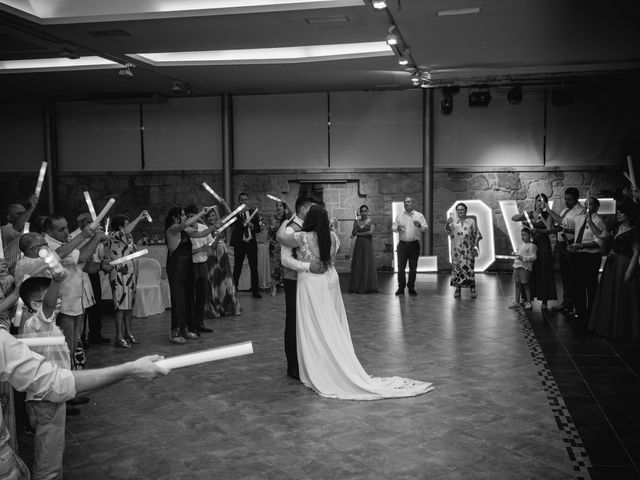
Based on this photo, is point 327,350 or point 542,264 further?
point 542,264

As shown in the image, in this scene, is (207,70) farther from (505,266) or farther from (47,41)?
(505,266)

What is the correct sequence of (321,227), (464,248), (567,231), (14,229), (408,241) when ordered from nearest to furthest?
(321,227) < (14,229) < (567,231) < (464,248) < (408,241)

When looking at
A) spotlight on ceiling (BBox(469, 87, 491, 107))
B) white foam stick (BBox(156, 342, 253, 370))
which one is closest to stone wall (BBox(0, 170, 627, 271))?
spotlight on ceiling (BBox(469, 87, 491, 107))

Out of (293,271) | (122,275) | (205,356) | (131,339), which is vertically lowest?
(131,339)

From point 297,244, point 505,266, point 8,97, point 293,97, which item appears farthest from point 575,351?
point 8,97

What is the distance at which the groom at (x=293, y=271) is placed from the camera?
5.47 meters

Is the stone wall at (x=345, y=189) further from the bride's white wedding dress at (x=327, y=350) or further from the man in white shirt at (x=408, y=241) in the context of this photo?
the bride's white wedding dress at (x=327, y=350)

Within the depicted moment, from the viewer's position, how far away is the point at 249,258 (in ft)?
33.3

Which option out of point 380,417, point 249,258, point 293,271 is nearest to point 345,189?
point 249,258

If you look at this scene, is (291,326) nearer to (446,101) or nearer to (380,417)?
(380,417)

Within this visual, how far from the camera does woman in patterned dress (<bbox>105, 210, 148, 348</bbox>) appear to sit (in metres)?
6.71

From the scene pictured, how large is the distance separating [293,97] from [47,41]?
619cm

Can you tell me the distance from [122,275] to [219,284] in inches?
84.6

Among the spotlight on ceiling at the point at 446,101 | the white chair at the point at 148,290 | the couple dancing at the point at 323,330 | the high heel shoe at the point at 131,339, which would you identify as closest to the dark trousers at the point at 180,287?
the high heel shoe at the point at 131,339
